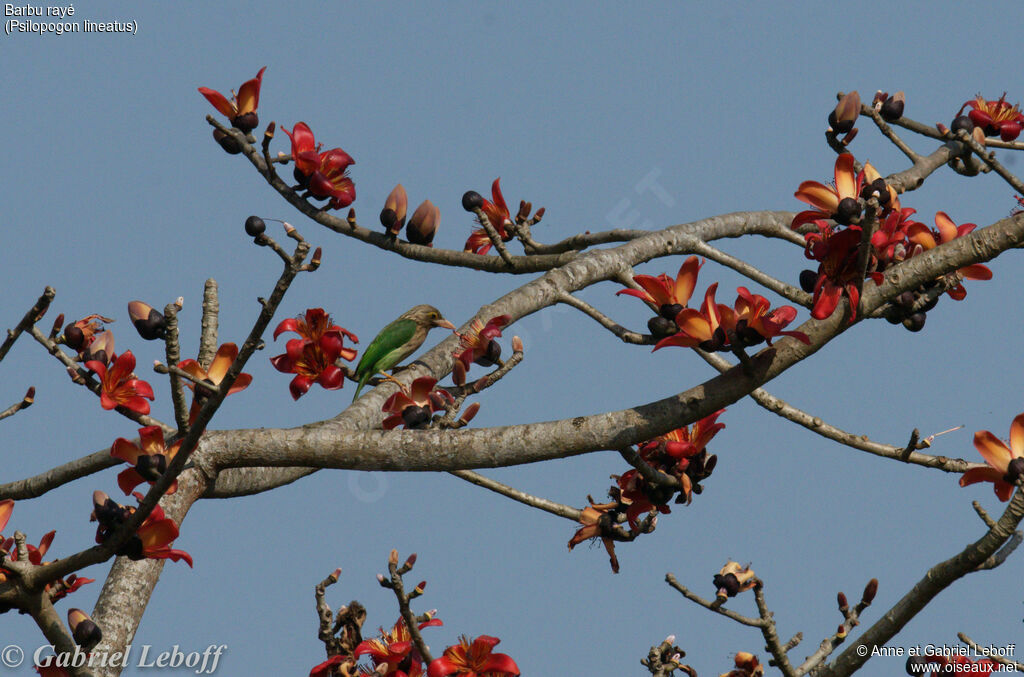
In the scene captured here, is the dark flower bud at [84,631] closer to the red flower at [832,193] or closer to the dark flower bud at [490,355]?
the dark flower bud at [490,355]

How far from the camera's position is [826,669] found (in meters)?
3.73

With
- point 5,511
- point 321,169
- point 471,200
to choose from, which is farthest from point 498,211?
point 5,511

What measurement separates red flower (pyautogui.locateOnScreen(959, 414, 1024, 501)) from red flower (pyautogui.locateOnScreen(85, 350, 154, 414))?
105 inches

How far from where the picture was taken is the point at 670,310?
118 inches

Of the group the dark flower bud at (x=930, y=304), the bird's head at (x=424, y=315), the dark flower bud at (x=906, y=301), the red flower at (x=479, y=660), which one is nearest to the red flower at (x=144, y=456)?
the red flower at (x=479, y=660)

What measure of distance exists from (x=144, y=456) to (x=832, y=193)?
7.19ft

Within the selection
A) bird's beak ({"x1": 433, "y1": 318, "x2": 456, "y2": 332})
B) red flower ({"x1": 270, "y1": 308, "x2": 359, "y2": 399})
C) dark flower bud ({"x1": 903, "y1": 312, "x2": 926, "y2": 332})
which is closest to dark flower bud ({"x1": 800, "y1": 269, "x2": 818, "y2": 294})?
dark flower bud ({"x1": 903, "y1": 312, "x2": 926, "y2": 332})

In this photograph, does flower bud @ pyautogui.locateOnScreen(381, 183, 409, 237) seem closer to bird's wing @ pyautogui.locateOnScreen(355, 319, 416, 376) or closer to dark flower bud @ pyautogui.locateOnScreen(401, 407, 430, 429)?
bird's wing @ pyautogui.locateOnScreen(355, 319, 416, 376)

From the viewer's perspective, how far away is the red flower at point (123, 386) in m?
3.47

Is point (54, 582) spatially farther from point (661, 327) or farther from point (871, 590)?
point (871, 590)

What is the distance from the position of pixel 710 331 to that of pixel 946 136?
2600mm

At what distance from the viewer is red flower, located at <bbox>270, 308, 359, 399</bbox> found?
3.76 metres

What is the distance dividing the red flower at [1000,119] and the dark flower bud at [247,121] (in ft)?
12.0

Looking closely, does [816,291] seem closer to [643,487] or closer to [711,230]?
[643,487]
